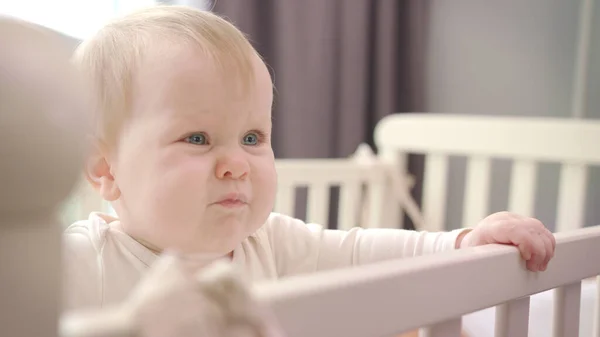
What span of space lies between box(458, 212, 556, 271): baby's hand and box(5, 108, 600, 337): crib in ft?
0.05

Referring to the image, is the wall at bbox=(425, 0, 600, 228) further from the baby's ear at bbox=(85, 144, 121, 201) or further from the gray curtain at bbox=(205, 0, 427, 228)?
the baby's ear at bbox=(85, 144, 121, 201)

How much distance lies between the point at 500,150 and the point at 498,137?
3 centimetres

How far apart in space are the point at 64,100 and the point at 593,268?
564 millimetres

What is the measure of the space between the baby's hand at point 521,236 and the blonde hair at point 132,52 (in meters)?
0.29

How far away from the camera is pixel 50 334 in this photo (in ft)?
0.94

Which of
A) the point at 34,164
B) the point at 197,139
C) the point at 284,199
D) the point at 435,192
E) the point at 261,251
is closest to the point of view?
the point at 34,164

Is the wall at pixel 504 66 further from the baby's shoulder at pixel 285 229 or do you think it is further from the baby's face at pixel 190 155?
the baby's face at pixel 190 155

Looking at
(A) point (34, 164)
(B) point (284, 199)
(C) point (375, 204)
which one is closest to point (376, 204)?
(C) point (375, 204)

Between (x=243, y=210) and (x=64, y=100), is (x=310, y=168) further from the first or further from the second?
(x=64, y=100)

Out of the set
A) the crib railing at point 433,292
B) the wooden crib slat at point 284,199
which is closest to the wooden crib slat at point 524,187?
the wooden crib slat at point 284,199

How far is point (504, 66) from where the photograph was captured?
178cm

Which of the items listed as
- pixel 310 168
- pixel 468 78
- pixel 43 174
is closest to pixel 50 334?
pixel 43 174

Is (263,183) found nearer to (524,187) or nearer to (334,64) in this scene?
(524,187)

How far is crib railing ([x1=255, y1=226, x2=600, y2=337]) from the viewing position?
1.28ft
